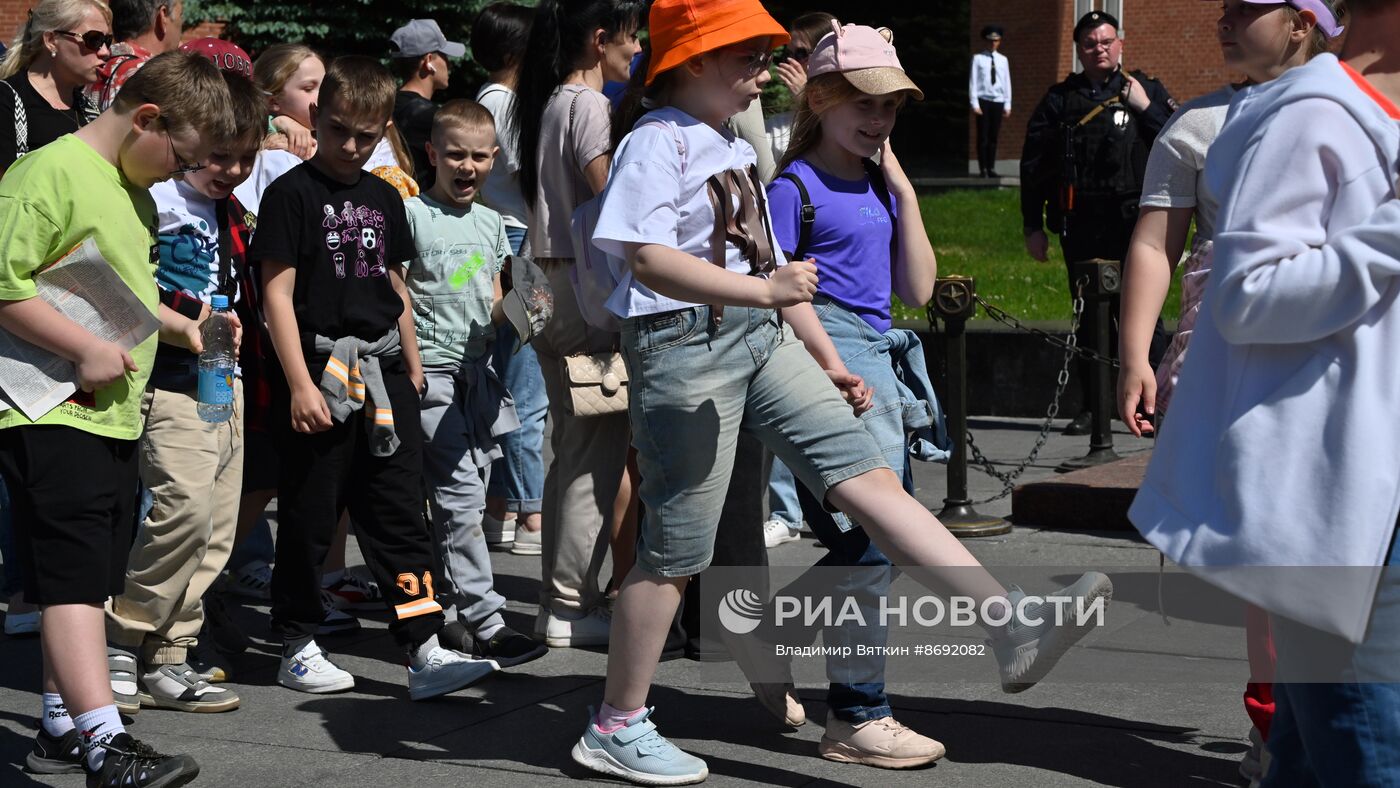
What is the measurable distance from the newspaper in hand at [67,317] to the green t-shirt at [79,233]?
0.03 meters

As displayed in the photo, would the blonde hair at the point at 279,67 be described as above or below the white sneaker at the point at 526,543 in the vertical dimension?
above

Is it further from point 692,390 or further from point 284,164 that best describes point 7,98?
point 692,390

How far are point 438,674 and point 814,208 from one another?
1751 mm

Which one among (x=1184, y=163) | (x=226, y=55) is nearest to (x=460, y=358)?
(x=226, y=55)

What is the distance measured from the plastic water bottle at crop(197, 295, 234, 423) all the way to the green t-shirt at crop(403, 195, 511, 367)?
0.88 m

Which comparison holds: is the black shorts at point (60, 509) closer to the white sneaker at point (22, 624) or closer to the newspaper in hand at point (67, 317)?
the newspaper in hand at point (67, 317)

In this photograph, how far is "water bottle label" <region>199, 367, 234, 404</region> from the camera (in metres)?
Answer: 4.66

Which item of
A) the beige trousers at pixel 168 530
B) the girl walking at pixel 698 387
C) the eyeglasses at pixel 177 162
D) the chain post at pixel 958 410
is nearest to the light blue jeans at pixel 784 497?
the chain post at pixel 958 410

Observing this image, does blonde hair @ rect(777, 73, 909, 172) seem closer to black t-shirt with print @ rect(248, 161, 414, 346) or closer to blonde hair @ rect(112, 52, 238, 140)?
black t-shirt with print @ rect(248, 161, 414, 346)

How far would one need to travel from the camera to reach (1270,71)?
13.6 ft

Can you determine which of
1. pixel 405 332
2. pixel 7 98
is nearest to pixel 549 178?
pixel 405 332

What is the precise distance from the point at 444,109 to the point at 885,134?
1.83 metres

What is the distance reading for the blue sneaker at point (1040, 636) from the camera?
3693 millimetres

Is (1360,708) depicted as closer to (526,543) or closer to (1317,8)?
(1317,8)
